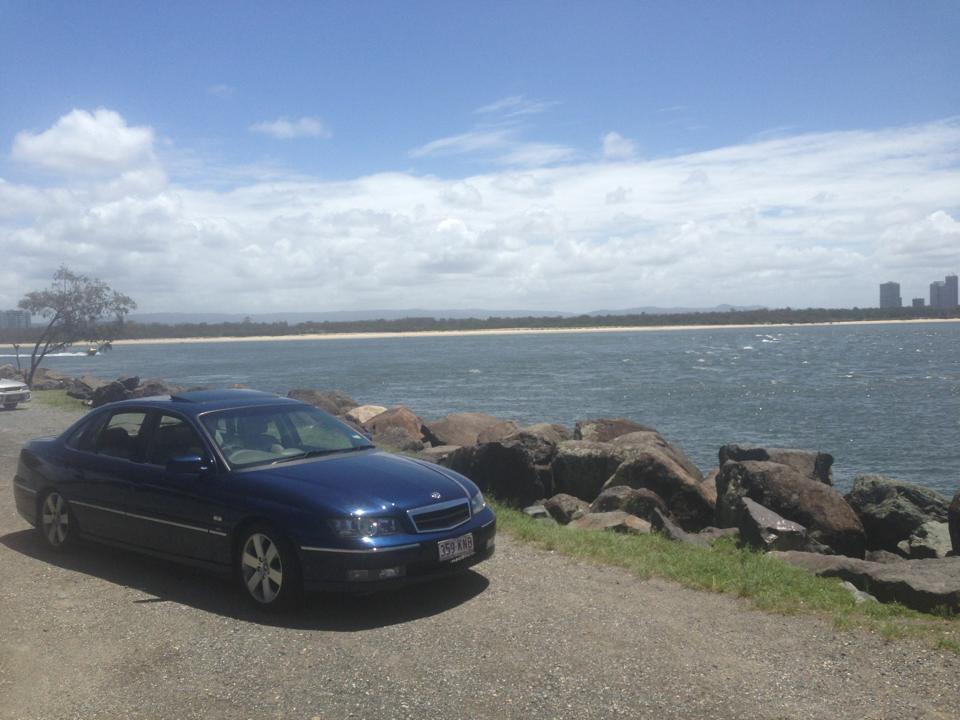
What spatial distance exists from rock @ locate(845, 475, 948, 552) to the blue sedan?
787cm

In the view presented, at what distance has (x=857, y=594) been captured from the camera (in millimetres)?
6785

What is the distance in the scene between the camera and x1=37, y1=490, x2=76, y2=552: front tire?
7.97 meters

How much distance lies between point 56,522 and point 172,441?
1751 mm

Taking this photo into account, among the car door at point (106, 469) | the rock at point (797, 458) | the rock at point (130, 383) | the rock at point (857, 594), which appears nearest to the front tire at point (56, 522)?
the car door at point (106, 469)

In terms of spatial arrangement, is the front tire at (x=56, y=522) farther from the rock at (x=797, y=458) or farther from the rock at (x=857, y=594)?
the rock at (x=797, y=458)

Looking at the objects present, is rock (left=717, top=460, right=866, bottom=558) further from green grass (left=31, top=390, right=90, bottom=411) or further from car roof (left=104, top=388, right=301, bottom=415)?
green grass (left=31, top=390, right=90, bottom=411)

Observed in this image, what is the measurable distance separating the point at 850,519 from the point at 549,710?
314 inches

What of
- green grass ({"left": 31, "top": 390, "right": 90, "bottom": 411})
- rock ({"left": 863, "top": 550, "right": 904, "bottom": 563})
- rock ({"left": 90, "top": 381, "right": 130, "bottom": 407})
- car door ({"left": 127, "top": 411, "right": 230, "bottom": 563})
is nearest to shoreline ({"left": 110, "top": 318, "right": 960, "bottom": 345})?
green grass ({"left": 31, "top": 390, "right": 90, "bottom": 411})

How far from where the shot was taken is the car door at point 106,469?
290 inches

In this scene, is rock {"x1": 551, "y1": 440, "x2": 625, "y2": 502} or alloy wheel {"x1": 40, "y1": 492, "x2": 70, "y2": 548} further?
rock {"x1": 551, "y1": 440, "x2": 625, "y2": 502}

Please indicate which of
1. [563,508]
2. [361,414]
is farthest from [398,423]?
[563,508]

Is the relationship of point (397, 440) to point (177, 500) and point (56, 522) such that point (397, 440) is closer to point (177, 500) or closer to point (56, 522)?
point (56, 522)

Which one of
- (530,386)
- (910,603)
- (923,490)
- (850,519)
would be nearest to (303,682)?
(910,603)

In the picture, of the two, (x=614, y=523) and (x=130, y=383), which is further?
(x=130, y=383)
